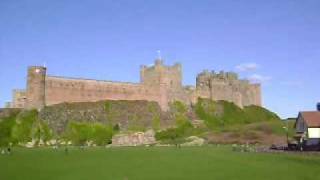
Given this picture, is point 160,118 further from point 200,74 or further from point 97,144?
point 200,74

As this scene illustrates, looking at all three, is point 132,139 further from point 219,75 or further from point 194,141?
point 219,75

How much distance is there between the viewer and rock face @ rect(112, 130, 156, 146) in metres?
74.5

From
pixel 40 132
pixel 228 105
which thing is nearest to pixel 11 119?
pixel 40 132

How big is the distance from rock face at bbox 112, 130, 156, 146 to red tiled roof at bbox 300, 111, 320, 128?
24.3 m

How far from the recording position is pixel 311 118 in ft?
203

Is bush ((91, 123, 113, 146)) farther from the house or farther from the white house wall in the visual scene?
the white house wall

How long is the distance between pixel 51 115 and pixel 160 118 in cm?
2248

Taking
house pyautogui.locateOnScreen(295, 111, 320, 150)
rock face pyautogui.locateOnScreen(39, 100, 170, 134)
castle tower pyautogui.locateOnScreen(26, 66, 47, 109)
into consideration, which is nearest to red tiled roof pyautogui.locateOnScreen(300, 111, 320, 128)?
house pyautogui.locateOnScreen(295, 111, 320, 150)

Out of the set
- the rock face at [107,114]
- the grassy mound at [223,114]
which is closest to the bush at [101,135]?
the rock face at [107,114]

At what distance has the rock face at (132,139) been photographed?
7450 cm

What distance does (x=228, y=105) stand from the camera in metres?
113

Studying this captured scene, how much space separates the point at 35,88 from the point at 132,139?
18063 millimetres

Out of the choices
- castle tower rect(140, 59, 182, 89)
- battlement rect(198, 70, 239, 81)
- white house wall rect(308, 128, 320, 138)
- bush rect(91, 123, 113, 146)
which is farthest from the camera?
battlement rect(198, 70, 239, 81)

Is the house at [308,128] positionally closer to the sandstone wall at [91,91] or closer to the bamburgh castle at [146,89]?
the bamburgh castle at [146,89]
